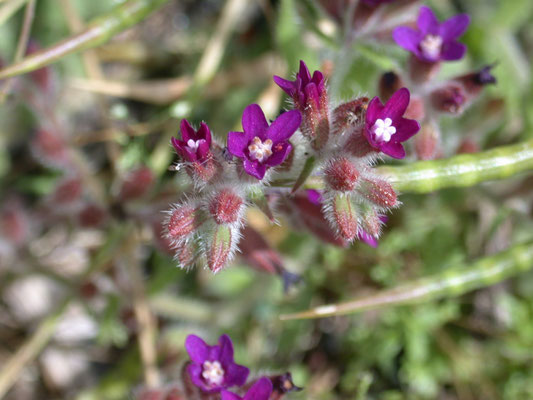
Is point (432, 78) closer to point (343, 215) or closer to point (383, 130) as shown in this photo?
point (383, 130)

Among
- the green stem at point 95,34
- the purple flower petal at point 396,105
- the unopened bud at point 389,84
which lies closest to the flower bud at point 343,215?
the purple flower petal at point 396,105

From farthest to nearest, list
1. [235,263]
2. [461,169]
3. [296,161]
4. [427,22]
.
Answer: [235,263] → [427,22] → [461,169] → [296,161]

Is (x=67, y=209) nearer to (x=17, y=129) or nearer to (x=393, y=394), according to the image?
(x=17, y=129)

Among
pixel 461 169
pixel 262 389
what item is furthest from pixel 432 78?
pixel 262 389

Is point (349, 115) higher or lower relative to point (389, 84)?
higher

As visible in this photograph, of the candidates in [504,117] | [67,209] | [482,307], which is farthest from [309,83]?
Answer: [482,307]

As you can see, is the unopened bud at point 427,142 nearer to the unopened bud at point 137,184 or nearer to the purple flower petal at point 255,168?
the purple flower petal at point 255,168
